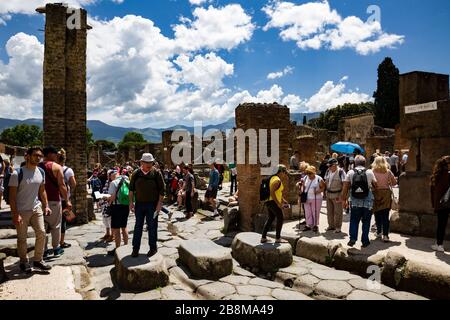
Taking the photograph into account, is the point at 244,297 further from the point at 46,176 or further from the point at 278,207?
the point at 46,176

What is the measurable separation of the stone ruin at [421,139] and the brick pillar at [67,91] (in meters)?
8.80

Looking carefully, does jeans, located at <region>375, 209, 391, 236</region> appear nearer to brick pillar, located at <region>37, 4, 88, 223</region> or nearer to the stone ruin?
the stone ruin

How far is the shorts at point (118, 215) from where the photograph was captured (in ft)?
21.5

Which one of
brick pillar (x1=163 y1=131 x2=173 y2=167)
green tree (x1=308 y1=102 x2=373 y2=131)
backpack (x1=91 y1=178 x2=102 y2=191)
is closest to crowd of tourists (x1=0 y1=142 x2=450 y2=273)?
backpack (x1=91 y1=178 x2=102 y2=191)

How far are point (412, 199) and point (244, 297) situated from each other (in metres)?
4.52

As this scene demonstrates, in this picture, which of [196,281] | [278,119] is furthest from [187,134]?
[196,281]

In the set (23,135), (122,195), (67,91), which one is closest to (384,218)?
(122,195)

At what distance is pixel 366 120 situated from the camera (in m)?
34.0

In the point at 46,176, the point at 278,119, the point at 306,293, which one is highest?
the point at 278,119

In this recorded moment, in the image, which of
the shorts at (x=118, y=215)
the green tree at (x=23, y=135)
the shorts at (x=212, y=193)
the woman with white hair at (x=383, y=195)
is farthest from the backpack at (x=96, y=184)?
the green tree at (x=23, y=135)

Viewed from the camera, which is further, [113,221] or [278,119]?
[278,119]

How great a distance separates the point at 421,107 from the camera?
22.3 ft

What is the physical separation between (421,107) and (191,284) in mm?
5767

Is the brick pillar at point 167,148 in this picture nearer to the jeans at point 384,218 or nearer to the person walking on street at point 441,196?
the jeans at point 384,218
